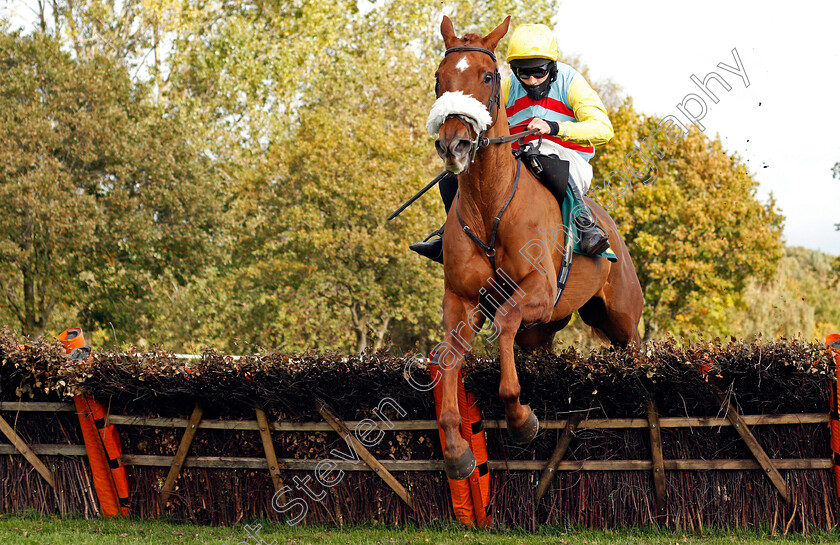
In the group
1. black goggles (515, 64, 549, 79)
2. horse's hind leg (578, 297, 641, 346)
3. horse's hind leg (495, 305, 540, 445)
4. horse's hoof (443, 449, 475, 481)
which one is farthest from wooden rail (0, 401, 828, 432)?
black goggles (515, 64, 549, 79)

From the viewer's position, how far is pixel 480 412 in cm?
613

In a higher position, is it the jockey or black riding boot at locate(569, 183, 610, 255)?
the jockey

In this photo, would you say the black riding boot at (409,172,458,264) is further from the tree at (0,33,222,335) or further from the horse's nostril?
the tree at (0,33,222,335)

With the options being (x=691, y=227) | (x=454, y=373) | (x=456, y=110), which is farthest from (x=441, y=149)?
(x=691, y=227)

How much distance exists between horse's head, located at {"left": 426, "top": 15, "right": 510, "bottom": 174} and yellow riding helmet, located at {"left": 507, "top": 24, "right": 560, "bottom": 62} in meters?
0.83

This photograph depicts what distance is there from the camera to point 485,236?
17.4ft

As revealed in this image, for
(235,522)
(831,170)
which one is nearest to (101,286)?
(235,522)

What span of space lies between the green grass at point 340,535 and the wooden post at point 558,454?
310 millimetres

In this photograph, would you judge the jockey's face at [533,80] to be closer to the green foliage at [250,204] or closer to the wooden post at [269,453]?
the wooden post at [269,453]

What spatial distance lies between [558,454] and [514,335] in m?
1.54

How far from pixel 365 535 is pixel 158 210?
666 inches

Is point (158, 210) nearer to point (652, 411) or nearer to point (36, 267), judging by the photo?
point (36, 267)

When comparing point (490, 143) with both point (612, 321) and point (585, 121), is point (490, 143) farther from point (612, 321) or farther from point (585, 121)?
point (612, 321)

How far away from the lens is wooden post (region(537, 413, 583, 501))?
19.7 feet
